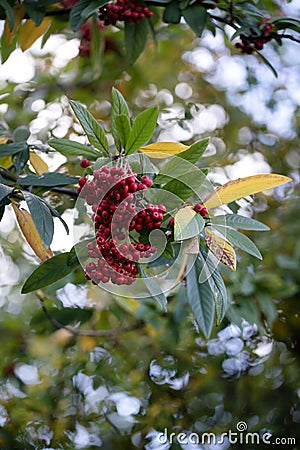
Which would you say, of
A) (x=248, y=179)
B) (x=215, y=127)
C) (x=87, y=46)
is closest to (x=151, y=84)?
(x=215, y=127)

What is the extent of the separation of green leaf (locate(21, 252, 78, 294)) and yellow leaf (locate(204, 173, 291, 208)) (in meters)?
0.15

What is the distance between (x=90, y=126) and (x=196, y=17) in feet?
1.38

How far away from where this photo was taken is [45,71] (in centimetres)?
173

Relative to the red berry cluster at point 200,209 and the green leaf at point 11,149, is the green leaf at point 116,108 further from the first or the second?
the green leaf at point 11,149

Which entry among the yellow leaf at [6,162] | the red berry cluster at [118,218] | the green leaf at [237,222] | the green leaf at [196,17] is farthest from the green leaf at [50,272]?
the green leaf at [196,17]

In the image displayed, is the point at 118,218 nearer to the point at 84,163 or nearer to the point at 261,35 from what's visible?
the point at 84,163

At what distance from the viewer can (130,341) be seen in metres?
1.49

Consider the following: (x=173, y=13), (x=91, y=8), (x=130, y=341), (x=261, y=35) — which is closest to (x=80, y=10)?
(x=91, y=8)

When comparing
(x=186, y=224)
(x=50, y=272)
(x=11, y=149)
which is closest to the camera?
(x=186, y=224)

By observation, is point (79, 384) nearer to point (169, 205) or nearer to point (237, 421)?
point (237, 421)

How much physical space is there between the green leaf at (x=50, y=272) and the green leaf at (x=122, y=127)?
14cm

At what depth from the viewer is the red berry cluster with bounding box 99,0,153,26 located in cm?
91

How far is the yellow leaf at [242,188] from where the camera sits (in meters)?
0.56

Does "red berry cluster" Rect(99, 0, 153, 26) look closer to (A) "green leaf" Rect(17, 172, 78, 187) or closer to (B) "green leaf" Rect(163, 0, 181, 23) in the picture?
(B) "green leaf" Rect(163, 0, 181, 23)
